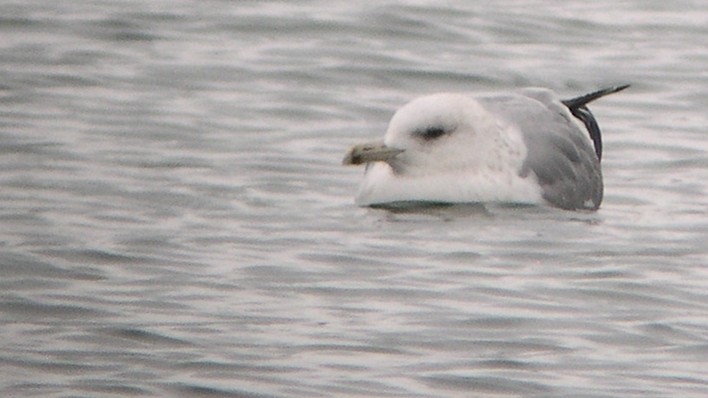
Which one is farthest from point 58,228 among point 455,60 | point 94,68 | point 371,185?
point 455,60

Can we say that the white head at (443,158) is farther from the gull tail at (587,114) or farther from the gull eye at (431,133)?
the gull tail at (587,114)

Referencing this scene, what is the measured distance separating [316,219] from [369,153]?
0.51 m

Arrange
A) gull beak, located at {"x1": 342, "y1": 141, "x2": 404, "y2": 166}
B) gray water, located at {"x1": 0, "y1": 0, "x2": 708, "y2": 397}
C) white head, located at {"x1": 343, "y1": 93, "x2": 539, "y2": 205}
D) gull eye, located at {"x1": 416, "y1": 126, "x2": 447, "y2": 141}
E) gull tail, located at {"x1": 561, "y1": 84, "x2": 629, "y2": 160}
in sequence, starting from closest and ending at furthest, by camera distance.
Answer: gray water, located at {"x1": 0, "y1": 0, "x2": 708, "y2": 397}
gull beak, located at {"x1": 342, "y1": 141, "x2": 404, "y2": 166}
white head, located at {"x1": 343, "y1": 93, "x2": 539, "y2": 205}
gull eye, located at {"x1": 416, "y1": 126, "x2": 447, "y2": 141}
gull tail, located at {"x1": 561, "y1": 84, "x2": 629, "y2": 160}

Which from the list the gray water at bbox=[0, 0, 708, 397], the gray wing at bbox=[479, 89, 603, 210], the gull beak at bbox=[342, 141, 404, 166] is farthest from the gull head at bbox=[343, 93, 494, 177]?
the gray water at bbox=[0, 0, 708, 397]

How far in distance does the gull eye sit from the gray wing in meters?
0.38

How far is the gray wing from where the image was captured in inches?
438

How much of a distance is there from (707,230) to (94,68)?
5251 millimetres

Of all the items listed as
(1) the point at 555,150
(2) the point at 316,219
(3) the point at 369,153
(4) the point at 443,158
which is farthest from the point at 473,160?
(2) the point at 316,219

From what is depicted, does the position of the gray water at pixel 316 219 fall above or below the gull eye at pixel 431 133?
below

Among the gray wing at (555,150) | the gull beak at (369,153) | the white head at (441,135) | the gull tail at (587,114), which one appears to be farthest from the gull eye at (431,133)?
the gull tail at (587,114)

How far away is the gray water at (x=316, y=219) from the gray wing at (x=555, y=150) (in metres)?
0.16

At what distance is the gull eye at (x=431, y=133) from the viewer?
11.2 meters

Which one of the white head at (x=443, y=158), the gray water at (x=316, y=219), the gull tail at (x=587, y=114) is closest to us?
the gray water at (x=316, y=219)

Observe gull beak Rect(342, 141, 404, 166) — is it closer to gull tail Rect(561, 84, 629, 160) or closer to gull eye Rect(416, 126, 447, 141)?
gull eye Rect(416, 126, 447, 141)
